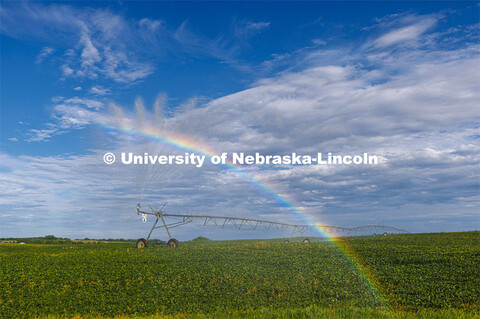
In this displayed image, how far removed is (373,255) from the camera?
3881cm

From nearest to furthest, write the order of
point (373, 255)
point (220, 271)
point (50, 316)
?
point (50, 316)
point (220, 271)
point (373, 255)

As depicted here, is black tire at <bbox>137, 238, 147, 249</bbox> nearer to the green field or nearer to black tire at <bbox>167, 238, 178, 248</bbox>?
black tire at <bbox>167, 238, 178, 248</bbox>

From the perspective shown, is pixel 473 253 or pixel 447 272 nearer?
pixel 447 272

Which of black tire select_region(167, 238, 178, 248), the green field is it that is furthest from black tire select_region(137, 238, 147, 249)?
the green field

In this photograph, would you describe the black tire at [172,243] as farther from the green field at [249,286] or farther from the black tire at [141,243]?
the green field at [249,286]

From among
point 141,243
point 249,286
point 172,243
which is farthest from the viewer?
point 141,243

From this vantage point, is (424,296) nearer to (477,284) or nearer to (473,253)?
(477,284)

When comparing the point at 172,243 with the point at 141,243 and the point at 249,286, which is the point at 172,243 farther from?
the point at 249,286

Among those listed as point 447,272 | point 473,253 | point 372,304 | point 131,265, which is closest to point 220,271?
point 131,265

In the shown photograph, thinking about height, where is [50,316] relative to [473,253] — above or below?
below

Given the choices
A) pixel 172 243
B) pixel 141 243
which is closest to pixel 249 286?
pixel 172 243

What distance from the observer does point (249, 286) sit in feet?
90.2

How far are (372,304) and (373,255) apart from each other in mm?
16528

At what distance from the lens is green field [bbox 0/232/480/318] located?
74.5 ft
